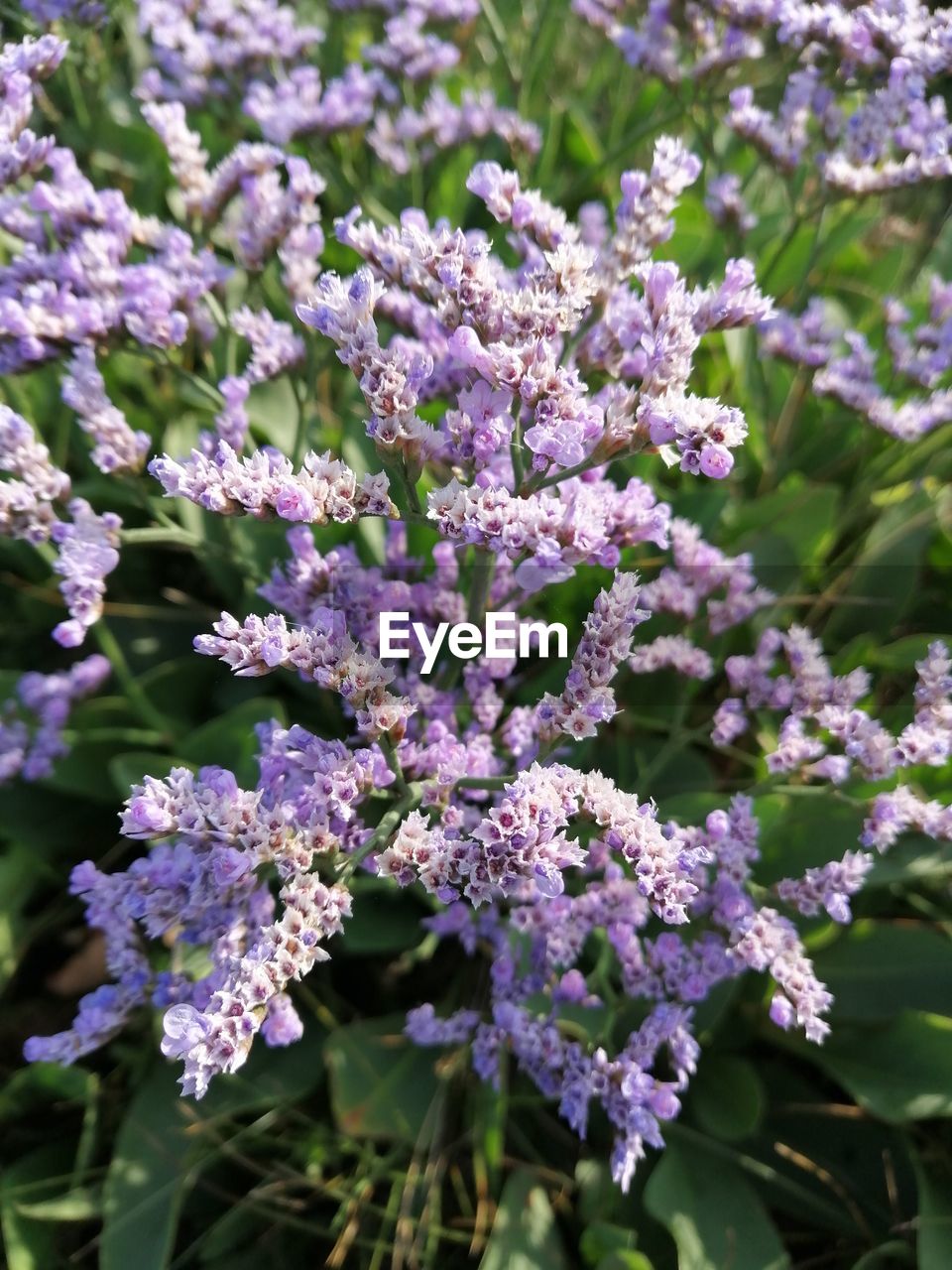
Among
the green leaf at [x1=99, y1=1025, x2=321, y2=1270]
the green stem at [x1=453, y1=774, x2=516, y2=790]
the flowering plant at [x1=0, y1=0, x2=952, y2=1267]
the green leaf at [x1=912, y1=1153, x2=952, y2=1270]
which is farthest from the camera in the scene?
the green leaf at [x1=99, y1=1025, x2=321, y2=1270]

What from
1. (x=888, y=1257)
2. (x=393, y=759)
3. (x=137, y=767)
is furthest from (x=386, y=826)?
(x=888, y=1257)

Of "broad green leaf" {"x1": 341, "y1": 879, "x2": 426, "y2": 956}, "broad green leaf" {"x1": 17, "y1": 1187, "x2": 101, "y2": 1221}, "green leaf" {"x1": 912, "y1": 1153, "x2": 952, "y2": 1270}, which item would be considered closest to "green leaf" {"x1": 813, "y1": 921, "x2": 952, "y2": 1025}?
"green leaf" {"x1": 912, "y1": 1153, "x2": 952, "y2": 1270}

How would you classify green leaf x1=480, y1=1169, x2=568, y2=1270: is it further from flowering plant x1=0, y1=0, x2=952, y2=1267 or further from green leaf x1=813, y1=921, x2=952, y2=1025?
green leaf x1=813, y1=921, x2=952, y2=1025

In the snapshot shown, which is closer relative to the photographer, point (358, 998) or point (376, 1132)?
point (376, 1132)

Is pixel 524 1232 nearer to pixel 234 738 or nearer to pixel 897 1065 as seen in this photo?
pixel 897 1065

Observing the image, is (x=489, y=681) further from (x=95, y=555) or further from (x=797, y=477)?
(x=797, y=477)

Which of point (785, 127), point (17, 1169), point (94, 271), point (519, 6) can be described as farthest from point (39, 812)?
point (519, 6)

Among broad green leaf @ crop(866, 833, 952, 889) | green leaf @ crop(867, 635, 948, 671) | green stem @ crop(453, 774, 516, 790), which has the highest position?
green leaf @ crop(867, 635, 948, 671)
